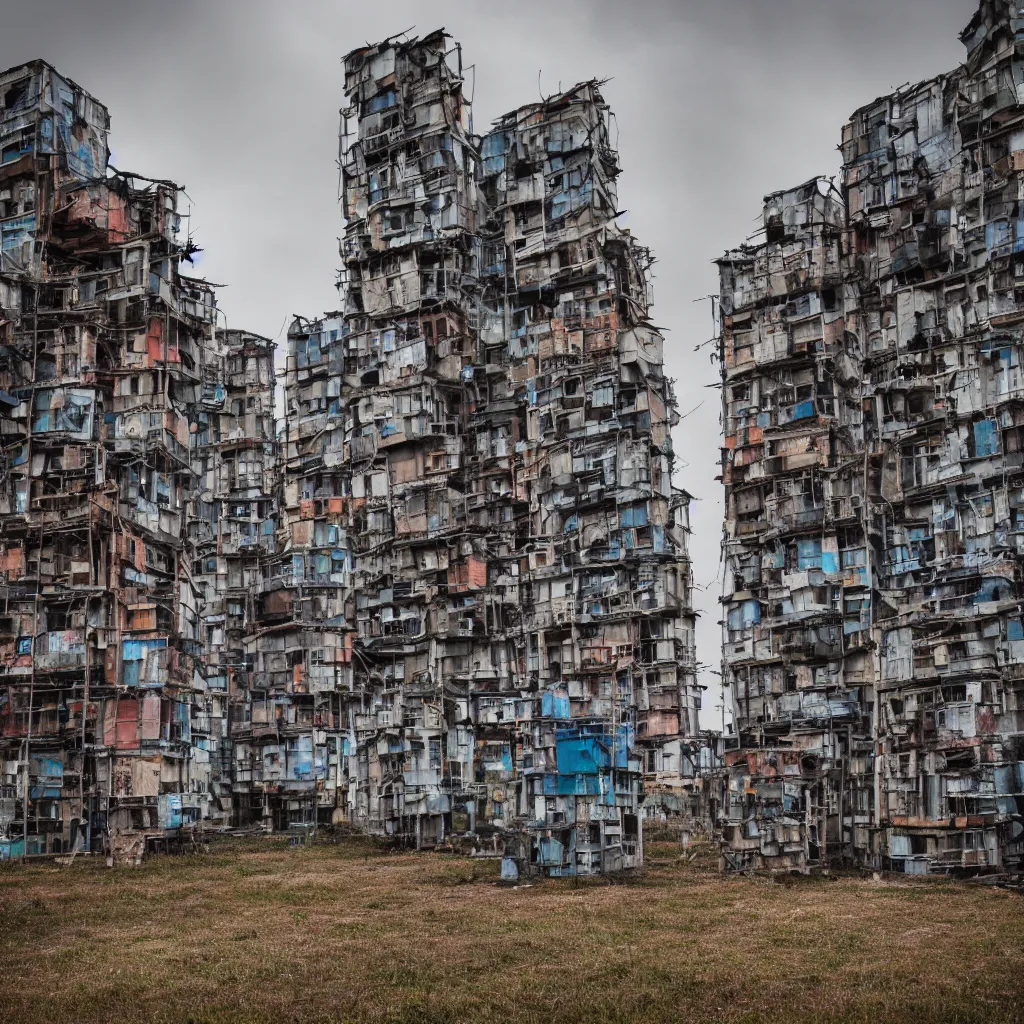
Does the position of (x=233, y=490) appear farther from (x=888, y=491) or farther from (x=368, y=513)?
(x=888, y=491)

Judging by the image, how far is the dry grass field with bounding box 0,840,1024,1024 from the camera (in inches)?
1041

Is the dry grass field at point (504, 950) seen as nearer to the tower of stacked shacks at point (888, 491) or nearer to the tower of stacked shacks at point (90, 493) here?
the tower of stacked shacks at point (888, 491)

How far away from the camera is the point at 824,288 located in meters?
69.9

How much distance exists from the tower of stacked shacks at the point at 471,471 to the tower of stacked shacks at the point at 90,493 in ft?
37.8

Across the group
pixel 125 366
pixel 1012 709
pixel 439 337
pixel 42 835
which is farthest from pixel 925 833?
pixel 439 337

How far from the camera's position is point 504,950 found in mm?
32250

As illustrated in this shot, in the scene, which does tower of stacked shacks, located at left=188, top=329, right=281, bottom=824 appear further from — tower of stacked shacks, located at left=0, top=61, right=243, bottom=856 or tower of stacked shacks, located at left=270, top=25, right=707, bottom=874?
tower of stacked shacks, located at left=0, top=61, right=243, bottom=856

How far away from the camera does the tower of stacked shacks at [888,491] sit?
156ft

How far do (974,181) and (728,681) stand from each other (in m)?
26.4

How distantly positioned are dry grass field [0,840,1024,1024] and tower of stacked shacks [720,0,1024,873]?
4.12 m

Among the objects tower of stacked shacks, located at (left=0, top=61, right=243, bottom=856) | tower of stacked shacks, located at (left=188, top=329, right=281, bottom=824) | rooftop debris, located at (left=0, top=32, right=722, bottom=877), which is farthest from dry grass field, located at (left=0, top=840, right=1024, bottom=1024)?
tower of stacked shacks, located at (left=188, top=329, right=281, bottom=824)

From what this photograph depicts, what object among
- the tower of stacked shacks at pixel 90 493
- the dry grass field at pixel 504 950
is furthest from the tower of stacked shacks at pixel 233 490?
the dry grass field at pixel 504 950

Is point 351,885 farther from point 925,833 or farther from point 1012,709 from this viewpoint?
point 1012,709

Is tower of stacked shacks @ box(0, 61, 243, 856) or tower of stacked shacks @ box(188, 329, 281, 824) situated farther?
tower of stacked shacks @ box(188, 329, 281, 824)
